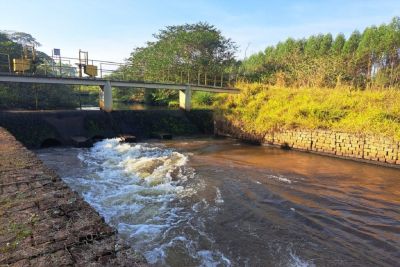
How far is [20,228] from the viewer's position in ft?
8.39

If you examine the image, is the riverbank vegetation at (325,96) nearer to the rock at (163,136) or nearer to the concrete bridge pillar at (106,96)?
the rock at (163,136)

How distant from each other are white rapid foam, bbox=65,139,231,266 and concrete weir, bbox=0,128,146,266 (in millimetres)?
1780

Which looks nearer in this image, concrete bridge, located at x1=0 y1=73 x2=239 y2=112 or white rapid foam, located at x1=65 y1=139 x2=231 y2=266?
white rapid foam, located at x1=65 y1=139 x2=231 y2=266

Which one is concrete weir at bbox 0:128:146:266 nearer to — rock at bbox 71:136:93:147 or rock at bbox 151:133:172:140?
rock at bbox 71:136:93:147

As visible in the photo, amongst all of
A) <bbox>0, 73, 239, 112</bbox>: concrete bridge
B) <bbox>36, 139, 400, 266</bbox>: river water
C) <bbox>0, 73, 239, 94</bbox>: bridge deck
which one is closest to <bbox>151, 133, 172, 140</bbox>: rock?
<bbox>0, 73, 239, 112</bbox>: concrete bridge

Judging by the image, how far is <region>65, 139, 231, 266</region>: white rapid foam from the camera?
475 centimetres

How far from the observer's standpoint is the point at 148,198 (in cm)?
674

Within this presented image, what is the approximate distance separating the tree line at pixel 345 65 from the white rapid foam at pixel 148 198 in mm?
12257

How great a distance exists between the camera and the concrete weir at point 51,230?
217 centimetres

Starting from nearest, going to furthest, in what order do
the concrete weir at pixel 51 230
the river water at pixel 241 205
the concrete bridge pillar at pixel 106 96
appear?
the concrete weir at pixel 51 230
the river water at pixel 241 205
the concrete bridge pillar at pixel 106 96

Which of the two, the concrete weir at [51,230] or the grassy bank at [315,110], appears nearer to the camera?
the concrete weir at [51,230]

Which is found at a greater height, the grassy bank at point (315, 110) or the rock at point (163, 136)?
the grassy bank at point (315, 110)

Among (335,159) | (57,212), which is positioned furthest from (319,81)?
(57,212)

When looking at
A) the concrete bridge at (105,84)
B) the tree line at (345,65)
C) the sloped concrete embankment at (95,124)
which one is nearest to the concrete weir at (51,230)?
the sloped concrete embankment at (95,124)
